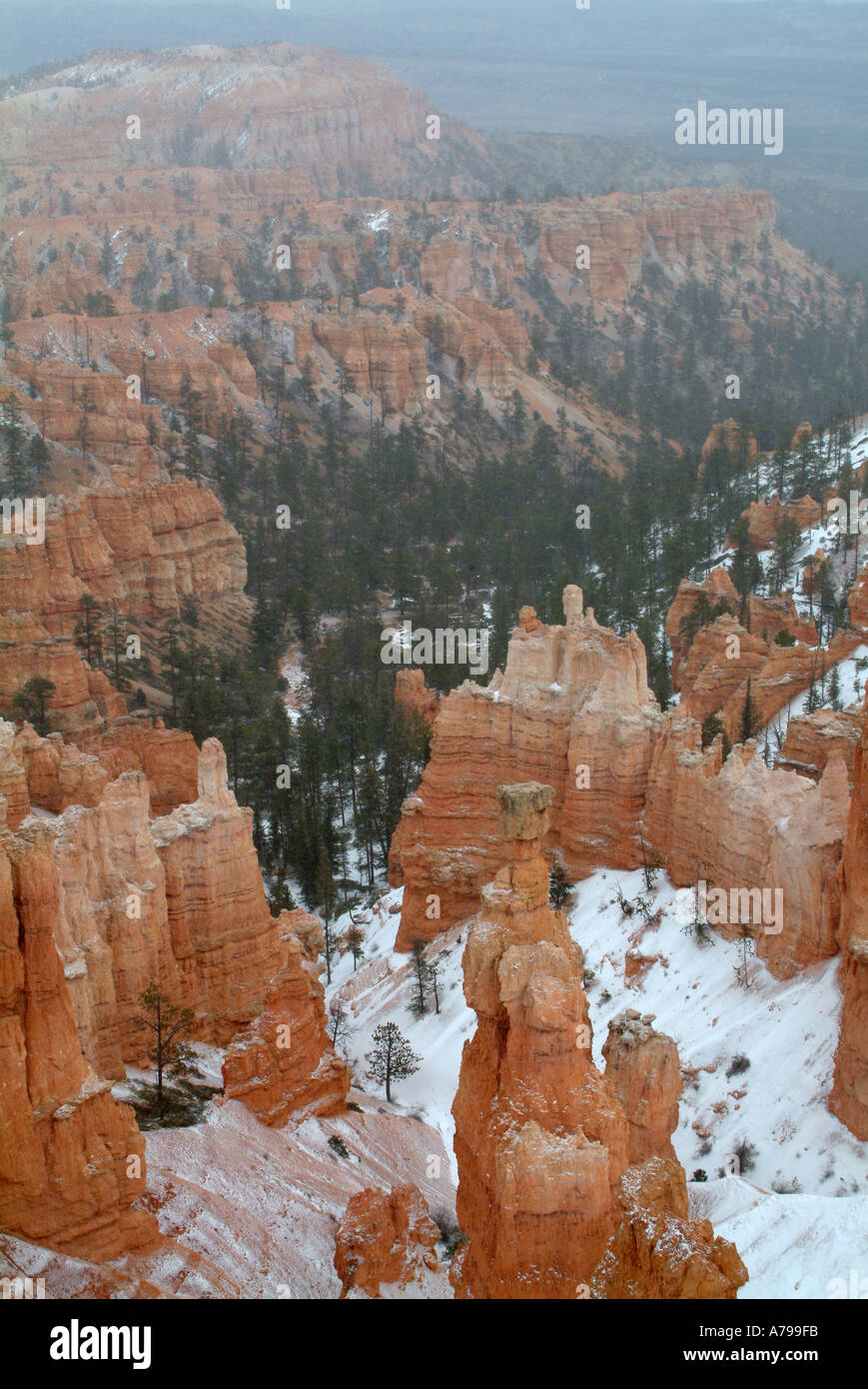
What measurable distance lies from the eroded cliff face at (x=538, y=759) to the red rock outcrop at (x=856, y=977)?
1220 centimetres

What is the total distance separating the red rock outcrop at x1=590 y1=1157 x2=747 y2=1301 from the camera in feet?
48.7

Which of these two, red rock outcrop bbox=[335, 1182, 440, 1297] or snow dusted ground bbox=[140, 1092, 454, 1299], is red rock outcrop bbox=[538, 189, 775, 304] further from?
red rock outcrop bbox=[335, 1182, 440, 1297]

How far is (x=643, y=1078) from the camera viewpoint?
806 inches

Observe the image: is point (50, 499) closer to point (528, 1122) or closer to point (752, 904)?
point (752, 904)

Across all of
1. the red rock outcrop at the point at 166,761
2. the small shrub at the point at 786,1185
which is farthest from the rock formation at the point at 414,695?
the small shrub at the point at 786,1185

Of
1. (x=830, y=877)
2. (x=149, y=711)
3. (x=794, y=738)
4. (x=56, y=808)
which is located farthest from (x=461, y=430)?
(x=830, y=877)

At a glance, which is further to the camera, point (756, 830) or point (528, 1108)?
point (756, 830)

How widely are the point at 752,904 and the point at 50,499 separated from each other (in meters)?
44.7

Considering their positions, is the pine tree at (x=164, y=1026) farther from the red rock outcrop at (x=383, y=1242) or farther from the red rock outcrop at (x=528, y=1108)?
the red rock outcrop at (x=528, y=1108)

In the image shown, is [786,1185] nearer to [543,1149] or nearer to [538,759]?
[543,1149]

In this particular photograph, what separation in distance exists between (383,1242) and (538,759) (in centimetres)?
1950

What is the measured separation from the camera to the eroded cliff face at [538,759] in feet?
119

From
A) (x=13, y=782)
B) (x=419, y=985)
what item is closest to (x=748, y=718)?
(x=419, y=985)

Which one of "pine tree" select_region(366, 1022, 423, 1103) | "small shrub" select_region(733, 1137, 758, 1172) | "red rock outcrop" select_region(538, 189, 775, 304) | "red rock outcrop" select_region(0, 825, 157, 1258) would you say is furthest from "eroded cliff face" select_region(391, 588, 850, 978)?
"red rock outcrop" select_region(538, 189, 775, 304)
